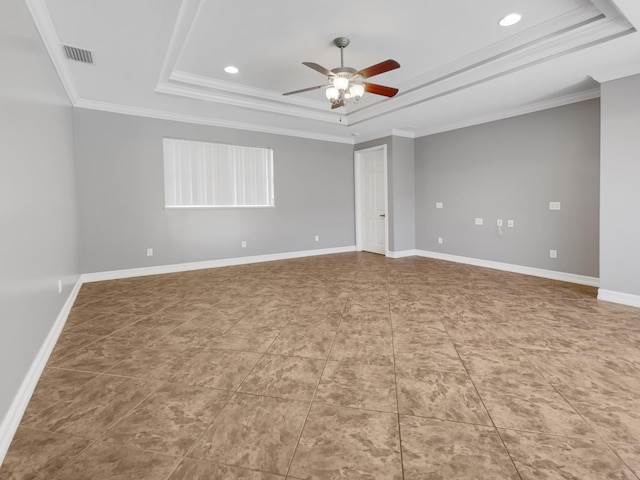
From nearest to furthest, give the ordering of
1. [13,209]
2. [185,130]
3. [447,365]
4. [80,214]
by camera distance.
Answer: [13,209] → [447,365] → [80,214] → [185,130]

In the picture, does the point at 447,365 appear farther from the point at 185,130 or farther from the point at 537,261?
the point at 185,130

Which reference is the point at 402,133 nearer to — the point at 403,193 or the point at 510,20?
the point at 403,193

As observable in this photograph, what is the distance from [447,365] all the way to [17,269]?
2.85m

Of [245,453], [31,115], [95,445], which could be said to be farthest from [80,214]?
[245,453]

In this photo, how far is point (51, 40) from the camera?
9.79 ft

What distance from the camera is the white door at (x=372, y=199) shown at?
7.17 metres

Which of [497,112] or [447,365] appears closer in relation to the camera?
[447,365]

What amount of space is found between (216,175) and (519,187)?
17.0 ft

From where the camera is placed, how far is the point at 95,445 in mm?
1603

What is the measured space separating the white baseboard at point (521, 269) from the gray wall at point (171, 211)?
2354 millimetres

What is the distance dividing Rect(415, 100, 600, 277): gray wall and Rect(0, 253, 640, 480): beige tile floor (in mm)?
1300

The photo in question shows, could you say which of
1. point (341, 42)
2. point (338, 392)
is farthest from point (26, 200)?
point (341, 42)

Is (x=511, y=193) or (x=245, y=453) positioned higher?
(x=511, y=193)

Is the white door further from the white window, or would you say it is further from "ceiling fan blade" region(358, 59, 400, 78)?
"ceiling fan blade" region(358, 59, 400, 78)
